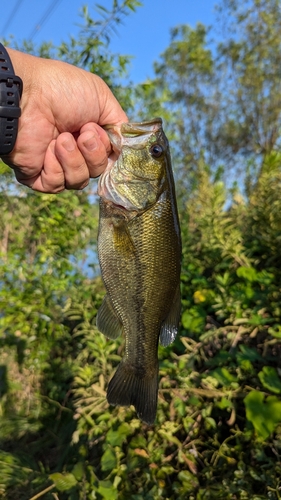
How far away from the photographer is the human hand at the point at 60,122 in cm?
179

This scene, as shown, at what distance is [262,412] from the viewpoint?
243 centimetres

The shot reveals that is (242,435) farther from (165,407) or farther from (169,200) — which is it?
(169,200)

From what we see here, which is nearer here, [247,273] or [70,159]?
[70,159]

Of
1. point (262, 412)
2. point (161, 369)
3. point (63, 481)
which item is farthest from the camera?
point (161, 369)

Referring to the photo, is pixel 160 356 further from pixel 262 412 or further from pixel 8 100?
pixel 8 100

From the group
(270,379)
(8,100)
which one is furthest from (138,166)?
(270,379)

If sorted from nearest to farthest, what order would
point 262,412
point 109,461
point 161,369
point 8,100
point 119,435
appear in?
point 8,100, point 262,412, point 109,461, point 119,435, point 161,369

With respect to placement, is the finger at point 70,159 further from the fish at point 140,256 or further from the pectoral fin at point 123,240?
the pectoral fin at point 123,240

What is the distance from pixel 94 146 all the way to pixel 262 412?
66.0 inches

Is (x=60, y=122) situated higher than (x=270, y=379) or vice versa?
(x=60, y=122)

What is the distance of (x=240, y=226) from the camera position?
3.54 metres

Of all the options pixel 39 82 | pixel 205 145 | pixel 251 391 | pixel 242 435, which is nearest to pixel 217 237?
pixel 251 391

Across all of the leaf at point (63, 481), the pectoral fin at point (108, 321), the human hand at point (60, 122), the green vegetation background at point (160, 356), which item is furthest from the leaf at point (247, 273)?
the leaf at point (63, 481)

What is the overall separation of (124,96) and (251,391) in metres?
2.70
